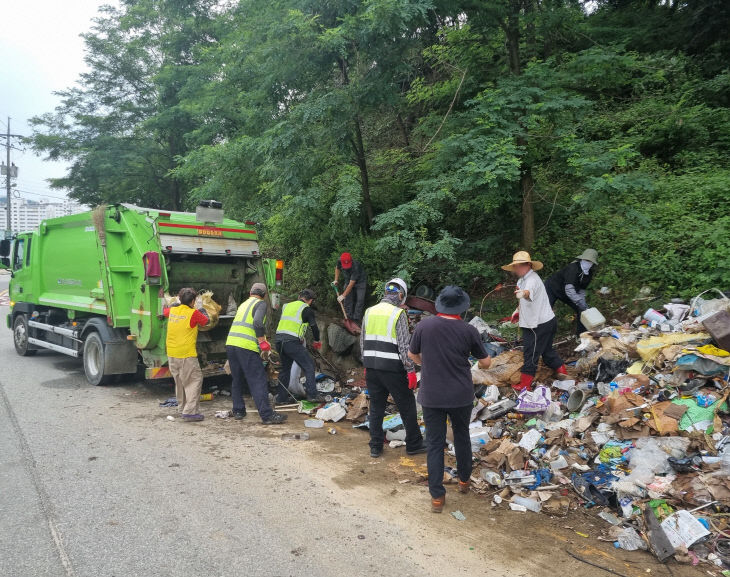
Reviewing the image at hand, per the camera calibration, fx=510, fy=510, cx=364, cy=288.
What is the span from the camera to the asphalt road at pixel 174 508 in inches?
120

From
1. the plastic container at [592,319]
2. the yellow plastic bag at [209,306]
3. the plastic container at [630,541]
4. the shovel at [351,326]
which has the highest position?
the yellow plastic bag at [209,306]

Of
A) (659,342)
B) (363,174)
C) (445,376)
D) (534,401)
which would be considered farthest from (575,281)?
(363,174)

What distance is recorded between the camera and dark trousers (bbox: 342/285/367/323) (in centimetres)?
840

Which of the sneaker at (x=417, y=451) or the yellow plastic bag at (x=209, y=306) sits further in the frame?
the yellow plastic bag at (x=209, y=306)

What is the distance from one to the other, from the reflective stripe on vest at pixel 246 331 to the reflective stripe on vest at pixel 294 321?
0.75 meters

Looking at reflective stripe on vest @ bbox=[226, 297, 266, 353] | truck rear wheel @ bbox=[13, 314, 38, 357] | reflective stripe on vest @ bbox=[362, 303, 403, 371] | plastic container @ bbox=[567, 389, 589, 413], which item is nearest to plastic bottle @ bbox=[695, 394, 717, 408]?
plastic container @ bbox=[567, 389, 589, 413]

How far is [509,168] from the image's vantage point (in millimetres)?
6082

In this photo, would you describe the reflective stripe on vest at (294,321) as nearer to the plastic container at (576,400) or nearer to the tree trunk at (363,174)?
the tree trunk at (363,174)

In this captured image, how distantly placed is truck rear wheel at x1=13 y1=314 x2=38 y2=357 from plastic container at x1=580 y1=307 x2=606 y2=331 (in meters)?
9.60

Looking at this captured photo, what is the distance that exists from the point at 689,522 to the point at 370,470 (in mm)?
2408

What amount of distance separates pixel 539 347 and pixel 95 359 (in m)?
6.31

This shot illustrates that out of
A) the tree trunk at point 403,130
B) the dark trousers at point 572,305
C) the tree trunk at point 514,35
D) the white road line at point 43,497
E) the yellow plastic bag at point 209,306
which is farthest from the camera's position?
the tree trunk at point 403,130

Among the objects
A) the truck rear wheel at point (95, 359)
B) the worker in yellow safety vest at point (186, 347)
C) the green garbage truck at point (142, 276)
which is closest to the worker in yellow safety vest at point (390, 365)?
the worker in yellow safety vest at point (186, 347)

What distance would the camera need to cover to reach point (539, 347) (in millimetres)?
5672
